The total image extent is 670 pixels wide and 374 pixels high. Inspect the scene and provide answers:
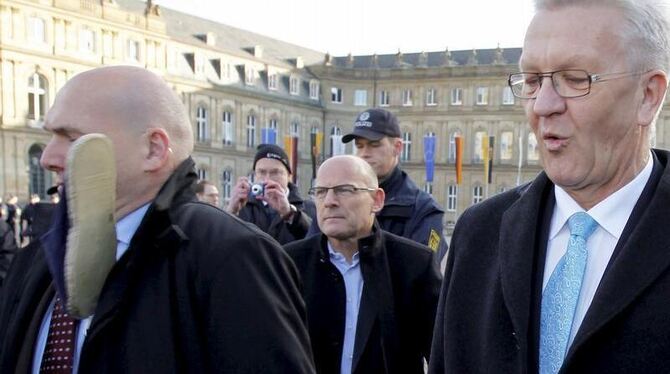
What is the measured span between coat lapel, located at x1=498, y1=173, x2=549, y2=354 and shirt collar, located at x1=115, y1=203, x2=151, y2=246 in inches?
44.0

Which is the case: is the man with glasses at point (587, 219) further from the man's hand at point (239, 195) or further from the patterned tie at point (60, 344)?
the man's hand at point (239, 195)

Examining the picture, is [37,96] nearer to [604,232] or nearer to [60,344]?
[60,344]

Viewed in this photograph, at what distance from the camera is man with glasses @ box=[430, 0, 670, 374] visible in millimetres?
1513

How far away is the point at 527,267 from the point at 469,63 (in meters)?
50.0

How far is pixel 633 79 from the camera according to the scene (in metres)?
1.57

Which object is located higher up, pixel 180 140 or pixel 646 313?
pixel 180 140

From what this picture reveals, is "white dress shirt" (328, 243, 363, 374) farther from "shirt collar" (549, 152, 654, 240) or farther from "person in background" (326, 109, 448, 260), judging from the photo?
"shirt collar" (549, 152, 654, 240)

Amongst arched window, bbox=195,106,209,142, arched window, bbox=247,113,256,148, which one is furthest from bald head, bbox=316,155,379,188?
arched window, bbox=247,113,256,148

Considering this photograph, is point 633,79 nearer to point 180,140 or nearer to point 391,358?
point 180,140

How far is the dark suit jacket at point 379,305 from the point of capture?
3176 mm

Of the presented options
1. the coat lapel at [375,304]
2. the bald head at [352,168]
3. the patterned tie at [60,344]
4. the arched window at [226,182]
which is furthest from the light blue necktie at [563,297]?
the arched window at [226,182]

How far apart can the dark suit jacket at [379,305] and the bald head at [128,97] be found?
1573mm

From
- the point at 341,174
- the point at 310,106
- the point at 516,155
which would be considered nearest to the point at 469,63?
the point at 516,155

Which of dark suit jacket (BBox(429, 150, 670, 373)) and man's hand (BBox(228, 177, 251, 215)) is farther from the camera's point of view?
man's hand (BBox(228, 177, 251, 215))
